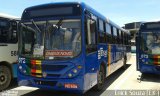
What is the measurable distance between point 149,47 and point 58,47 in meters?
6.01

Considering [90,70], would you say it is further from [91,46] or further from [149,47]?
[149,47]

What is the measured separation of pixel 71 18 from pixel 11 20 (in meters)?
3.48

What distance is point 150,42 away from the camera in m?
12.6

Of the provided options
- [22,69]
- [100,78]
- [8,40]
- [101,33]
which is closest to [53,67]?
[22,69]

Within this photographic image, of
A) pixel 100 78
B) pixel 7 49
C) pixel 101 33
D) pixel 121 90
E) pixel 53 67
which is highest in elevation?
pixel 101 33

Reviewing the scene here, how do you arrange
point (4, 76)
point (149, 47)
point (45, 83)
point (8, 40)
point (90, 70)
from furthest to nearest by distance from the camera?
1. point (149, 47)
2. point (8, 40)
3. point (4, 76)
4. point (90, 70)
5. point (45, 83)

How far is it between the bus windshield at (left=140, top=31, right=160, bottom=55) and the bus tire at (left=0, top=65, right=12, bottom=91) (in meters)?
6.11

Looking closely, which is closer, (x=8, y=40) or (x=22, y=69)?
(x=22, y=69)

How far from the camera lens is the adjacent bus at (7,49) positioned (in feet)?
32.6

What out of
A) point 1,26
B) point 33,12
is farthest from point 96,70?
point 1,26

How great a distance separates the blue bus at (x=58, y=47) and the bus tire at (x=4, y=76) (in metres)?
1.74

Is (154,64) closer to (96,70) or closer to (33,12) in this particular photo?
(96,70)

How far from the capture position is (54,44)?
7.88m

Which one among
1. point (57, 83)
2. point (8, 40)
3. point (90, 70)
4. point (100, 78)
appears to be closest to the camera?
point (57, 83)
